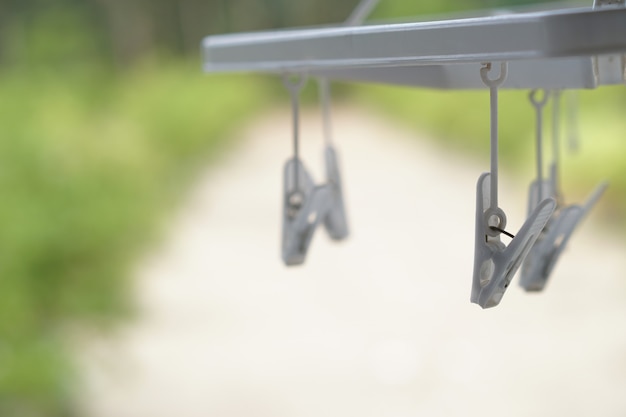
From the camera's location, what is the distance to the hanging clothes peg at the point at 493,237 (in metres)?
0.35

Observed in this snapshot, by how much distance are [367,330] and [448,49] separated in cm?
235

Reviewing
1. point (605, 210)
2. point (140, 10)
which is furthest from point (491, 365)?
point (140, 10)

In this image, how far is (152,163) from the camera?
3264mm

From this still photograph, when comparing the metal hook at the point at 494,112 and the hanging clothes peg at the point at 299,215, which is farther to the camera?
the hanging clothes peg at the point at 299,215

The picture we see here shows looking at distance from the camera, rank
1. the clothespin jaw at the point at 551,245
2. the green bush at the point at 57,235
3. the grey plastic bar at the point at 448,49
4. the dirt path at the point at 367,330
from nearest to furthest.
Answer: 1. the grey plastic bar at the point at 448,49
2. the clothespin jaw at the point at 551,245
3. the green bush at the point at 57,235
4. the dirt path at the point at 367,330

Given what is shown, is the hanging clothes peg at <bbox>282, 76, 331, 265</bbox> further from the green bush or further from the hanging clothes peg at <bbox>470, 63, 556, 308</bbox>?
the green bush

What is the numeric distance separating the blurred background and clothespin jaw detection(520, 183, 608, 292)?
137 centimetres

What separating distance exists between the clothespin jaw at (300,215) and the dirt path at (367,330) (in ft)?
5.21

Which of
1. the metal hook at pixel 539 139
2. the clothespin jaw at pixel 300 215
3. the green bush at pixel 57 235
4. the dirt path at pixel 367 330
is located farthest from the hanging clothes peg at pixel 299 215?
the dirt path at pixel 367 330

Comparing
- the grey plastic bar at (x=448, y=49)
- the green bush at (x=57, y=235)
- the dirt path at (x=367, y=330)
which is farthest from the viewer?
the dirt path at (x=367, y=330)

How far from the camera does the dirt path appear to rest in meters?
2.29

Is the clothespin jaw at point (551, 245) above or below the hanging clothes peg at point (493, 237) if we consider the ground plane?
A: below

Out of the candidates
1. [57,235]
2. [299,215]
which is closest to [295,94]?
[299,215]

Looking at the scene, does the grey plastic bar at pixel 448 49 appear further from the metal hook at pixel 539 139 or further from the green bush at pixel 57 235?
the green bush at pixel 57 235
